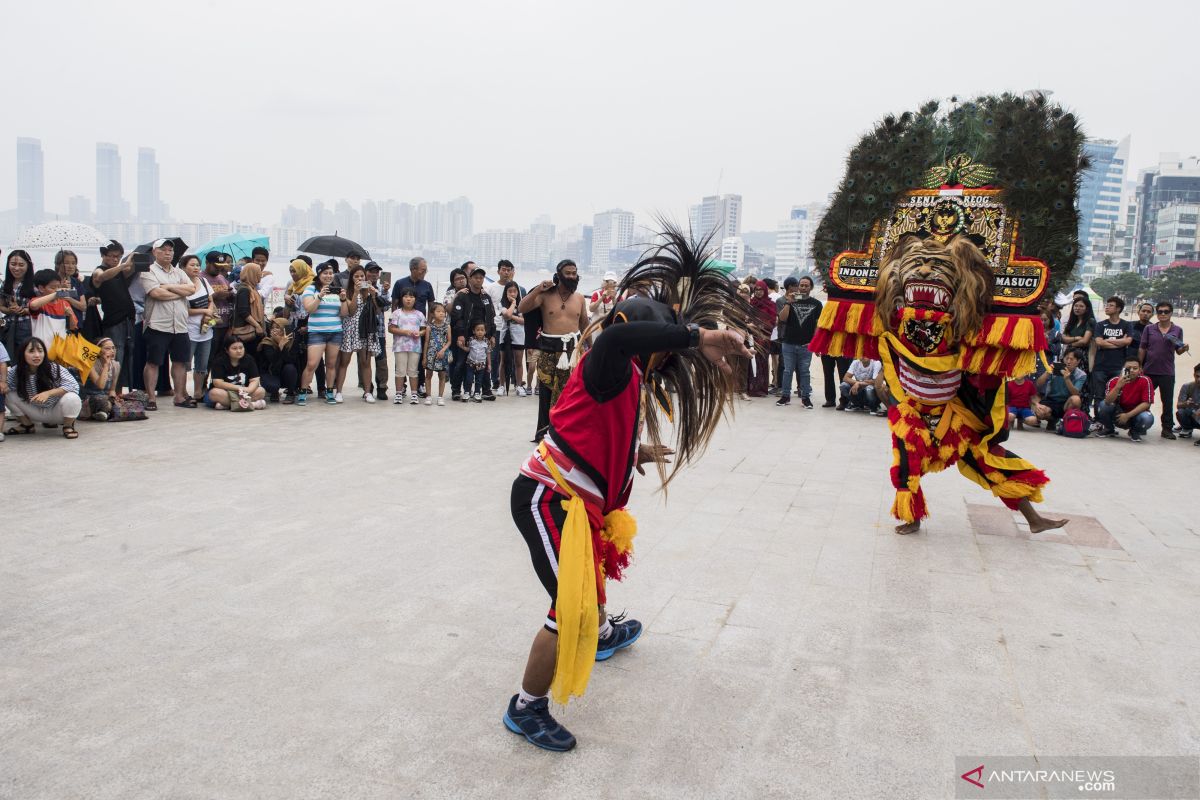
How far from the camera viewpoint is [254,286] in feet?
31.3

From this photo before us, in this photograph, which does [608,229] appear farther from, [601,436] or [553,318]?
[601,436]

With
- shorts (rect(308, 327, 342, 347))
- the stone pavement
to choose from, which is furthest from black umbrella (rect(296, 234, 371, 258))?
the stone pavement

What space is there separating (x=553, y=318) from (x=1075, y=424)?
6193 millimetres

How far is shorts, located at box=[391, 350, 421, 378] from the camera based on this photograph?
10414 millimetres

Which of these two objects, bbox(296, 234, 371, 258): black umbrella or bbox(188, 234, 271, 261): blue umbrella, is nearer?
bbox(188, 234, 271, 261): blue umbrella

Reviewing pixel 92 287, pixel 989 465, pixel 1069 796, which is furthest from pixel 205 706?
pixel 92 287

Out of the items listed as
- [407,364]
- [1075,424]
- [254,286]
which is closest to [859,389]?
[1075,424]

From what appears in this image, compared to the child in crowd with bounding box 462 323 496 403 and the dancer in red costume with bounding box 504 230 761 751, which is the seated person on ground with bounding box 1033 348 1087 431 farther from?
the dancer in red costume with bounding box 504 230 761 751

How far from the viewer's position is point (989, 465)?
17.3 feet

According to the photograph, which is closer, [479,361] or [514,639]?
[514,639]

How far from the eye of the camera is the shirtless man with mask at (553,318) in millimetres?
7586

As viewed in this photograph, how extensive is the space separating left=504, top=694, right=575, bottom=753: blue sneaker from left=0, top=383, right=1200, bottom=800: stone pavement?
47mm

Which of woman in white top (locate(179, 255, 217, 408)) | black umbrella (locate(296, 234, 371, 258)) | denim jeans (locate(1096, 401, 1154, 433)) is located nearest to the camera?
woman in white top (locate(179, 255, 217, 408))

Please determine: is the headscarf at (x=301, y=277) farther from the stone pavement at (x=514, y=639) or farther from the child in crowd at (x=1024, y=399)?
the child in crowd at (x=1024, y=399)
